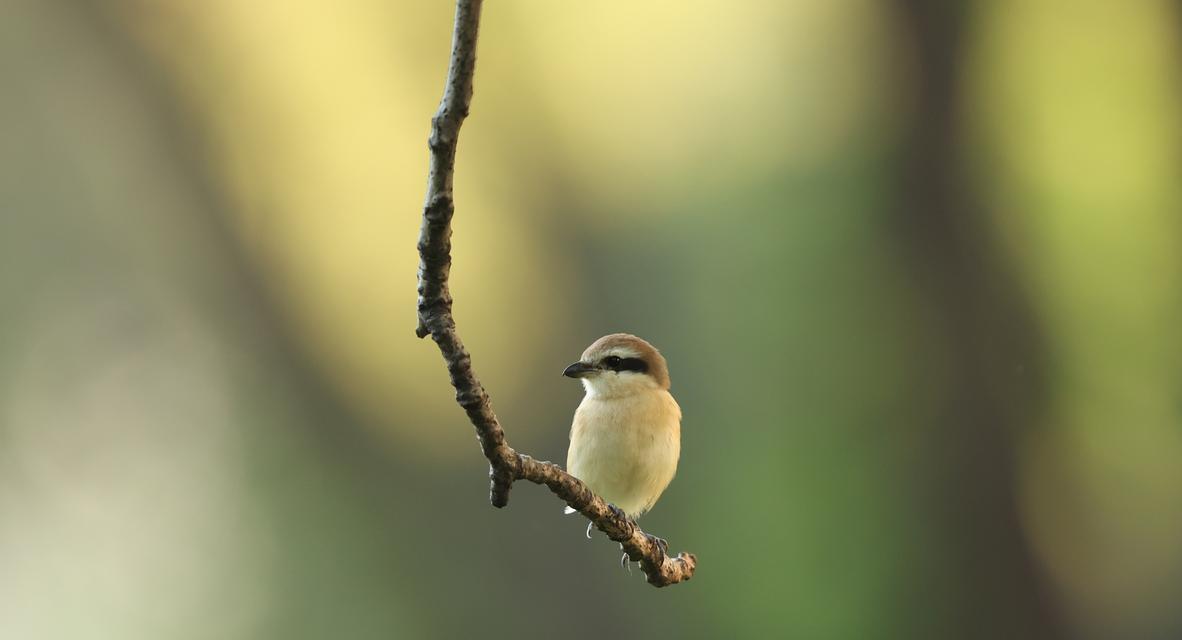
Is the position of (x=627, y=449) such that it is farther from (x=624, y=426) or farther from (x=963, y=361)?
(x=963, y=361)

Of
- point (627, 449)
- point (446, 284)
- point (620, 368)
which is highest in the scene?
point (446, 284)

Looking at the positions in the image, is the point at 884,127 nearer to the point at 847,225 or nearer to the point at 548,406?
the point at 847,225

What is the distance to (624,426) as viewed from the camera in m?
2.52

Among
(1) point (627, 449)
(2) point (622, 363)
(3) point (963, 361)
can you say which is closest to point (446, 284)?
(1) point (627, 449)

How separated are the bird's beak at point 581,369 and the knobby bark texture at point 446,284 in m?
1.04

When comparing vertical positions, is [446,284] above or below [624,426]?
above

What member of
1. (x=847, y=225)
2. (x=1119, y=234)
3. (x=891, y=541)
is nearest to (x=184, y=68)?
(x=847, y=225)

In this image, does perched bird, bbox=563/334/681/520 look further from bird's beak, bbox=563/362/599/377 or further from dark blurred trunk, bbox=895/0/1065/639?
dark blurred trunk, bbox=895/0/1065/639

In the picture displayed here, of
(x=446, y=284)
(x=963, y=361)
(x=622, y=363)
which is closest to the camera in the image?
(x=446, y=284)

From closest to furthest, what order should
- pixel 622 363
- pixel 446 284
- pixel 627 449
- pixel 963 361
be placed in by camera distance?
pixel 446 284, pixel 627 449, pixel 622 363, pixel 963 361

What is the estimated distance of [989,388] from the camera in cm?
577

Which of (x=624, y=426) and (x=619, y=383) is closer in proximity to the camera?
(x=624, y=426)

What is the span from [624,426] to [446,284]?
145 cm

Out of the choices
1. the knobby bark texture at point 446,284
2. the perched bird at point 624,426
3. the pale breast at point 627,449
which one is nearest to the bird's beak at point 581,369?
the perched bird at point 624,426
